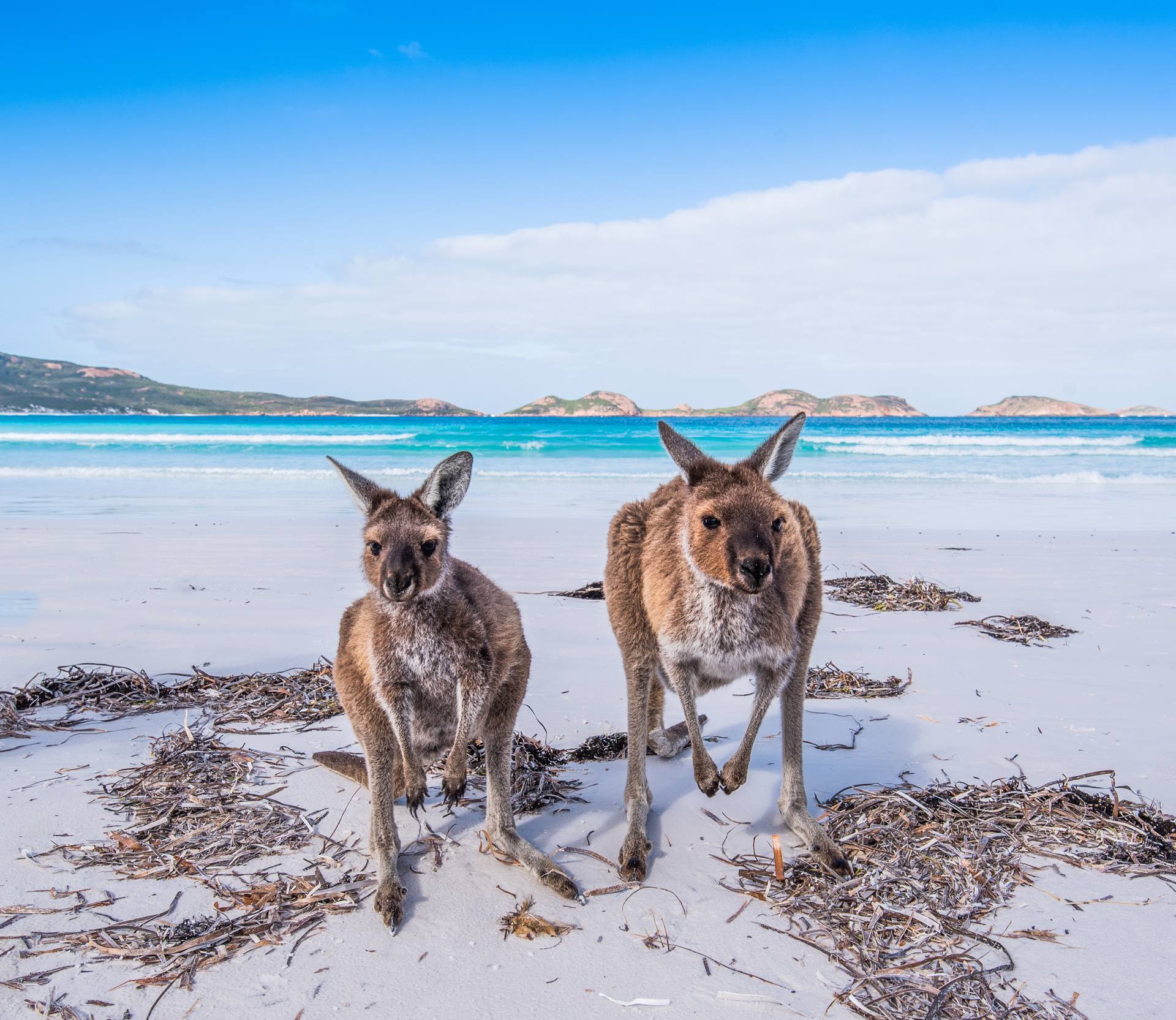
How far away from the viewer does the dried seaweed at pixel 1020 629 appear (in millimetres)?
5398

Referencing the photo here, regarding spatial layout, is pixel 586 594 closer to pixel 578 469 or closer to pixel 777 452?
pixel 777 452

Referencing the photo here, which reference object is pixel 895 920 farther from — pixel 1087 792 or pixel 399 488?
pixel 399 488

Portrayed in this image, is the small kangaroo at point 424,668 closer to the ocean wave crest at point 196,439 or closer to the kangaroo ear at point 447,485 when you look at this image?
the kangaroo ear at point 447,485

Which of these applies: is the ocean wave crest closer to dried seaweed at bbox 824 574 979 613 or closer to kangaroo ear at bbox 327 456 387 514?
dried seaweed at bbox 824 574 979 613

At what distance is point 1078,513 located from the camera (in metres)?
13.0

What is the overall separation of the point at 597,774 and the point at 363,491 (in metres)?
1.58

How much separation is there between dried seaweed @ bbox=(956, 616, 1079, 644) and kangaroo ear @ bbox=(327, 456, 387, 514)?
442 centimetres

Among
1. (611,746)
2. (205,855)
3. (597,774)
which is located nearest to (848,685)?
(611,746)

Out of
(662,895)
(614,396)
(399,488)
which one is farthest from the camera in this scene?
(614,396)

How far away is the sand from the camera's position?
2.08 metres

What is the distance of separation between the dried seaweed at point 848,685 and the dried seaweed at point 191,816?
273cm

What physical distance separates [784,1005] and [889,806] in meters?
1.16

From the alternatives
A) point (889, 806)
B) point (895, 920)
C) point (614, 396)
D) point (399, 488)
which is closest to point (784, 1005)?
point (895, 920)

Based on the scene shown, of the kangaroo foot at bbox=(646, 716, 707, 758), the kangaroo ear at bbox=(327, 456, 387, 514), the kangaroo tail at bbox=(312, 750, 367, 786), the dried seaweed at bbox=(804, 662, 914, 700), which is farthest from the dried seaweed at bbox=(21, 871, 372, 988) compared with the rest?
the dried seaweed at bbox=(804, 662, 914, 700)
